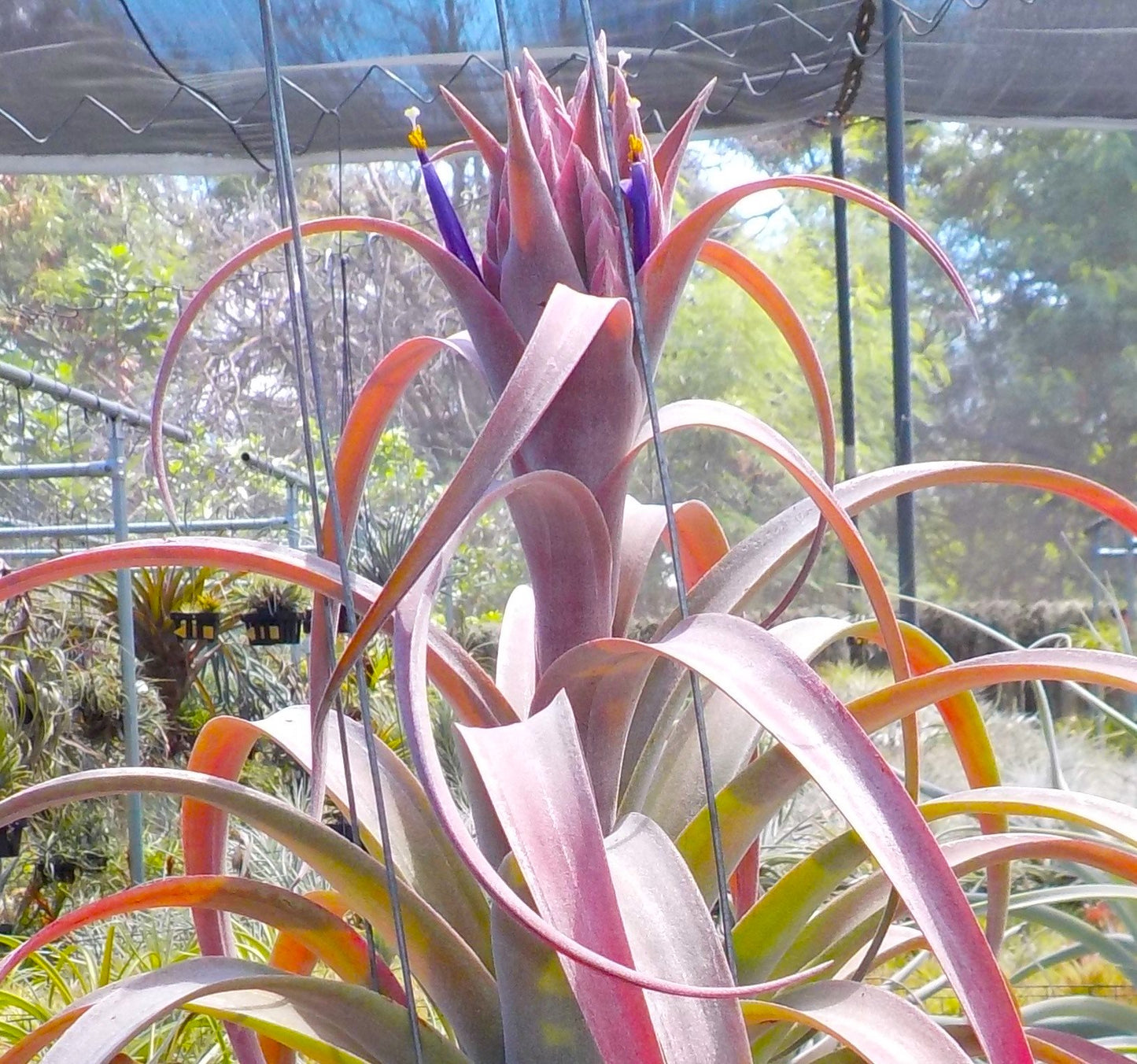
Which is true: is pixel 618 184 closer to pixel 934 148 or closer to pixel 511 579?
pixel 511 579

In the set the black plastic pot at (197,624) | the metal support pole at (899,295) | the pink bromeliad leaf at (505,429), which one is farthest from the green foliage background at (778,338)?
the pink bromeliad leaf at (505,429)

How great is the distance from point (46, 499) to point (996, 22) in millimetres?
5450

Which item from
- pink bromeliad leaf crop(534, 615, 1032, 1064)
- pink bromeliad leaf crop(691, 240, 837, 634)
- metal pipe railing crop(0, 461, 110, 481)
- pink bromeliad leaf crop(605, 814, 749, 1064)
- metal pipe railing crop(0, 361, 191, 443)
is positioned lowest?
pink bromeliad leaf crop(605, 814, 749, 1064)

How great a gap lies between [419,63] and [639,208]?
1227 millimetres

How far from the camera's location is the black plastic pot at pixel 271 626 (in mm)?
2414

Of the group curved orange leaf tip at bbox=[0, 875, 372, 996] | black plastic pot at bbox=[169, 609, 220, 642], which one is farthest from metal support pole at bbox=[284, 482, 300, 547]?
curved orange leaf tip at bbox=[0, 875, 372, 996]

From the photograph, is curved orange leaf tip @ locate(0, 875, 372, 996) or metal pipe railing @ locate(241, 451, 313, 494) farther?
metal pipe railing @ locate(241, 451, 313, 494)

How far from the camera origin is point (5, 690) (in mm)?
2180

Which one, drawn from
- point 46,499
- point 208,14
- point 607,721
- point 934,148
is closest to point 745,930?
point 607,721

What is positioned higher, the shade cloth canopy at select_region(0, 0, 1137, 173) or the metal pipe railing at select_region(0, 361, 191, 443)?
the shade cloth canopy at select_region(0, 0, 1137, 173)

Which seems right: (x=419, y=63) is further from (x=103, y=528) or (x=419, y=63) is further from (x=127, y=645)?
(x=103, y=528)

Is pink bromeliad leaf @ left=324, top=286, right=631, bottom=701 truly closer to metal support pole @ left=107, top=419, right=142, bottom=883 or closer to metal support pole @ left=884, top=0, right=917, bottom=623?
metal support pole @ left=884, top=0, right=917, bottom=623

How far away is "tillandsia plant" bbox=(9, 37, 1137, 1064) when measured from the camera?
0.94 feet

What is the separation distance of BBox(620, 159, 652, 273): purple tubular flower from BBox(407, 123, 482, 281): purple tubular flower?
0.06 metres
